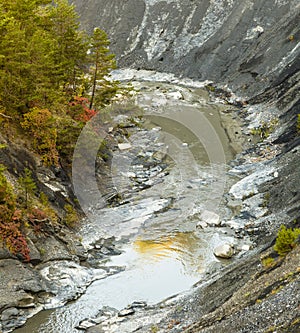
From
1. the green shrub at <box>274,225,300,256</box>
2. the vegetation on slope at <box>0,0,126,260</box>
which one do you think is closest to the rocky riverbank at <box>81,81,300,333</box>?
the green shrub at <box>274,225,300,256</box>

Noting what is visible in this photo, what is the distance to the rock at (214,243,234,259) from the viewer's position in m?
24.6

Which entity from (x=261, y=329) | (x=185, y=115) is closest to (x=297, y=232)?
(x=261, y=329)

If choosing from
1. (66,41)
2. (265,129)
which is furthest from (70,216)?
(265,129)

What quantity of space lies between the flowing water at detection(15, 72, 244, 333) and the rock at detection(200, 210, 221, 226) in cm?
45

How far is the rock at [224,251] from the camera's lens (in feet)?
80.7

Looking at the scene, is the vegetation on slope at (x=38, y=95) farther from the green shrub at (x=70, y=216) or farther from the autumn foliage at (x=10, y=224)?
the green shrub at (x=70, y=216)

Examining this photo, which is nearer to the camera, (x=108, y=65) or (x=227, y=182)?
(x=227, y=182)

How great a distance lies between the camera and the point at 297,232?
17969mm

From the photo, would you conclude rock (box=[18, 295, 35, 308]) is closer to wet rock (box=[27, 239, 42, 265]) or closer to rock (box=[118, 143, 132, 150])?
wet rock (box=[27, 239, 42, 265])

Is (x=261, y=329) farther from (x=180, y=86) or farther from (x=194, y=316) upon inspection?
(x=180, y=86)

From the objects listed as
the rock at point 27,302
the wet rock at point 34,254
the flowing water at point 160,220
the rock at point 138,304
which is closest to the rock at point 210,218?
the flowing water at point 160,220

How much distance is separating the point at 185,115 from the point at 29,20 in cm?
2094

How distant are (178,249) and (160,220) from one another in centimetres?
361

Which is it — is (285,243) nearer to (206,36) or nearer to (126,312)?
(126,312)
